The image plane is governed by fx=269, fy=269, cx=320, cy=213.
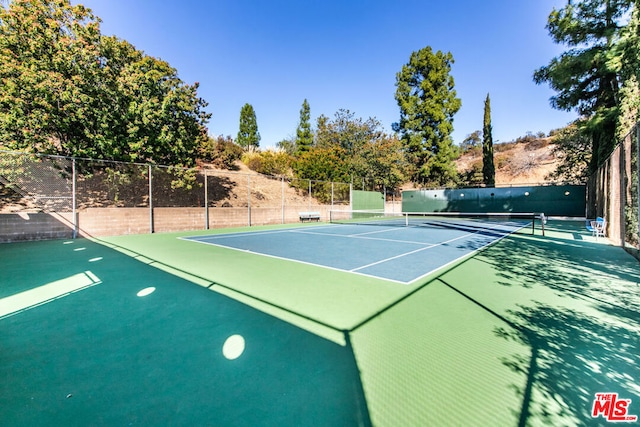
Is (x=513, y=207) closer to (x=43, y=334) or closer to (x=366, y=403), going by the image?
(x=366, y=403)

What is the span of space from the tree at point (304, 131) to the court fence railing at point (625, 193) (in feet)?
83.3

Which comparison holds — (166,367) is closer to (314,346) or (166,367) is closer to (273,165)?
(314,346)

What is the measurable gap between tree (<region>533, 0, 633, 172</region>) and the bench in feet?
46.6

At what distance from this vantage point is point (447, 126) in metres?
25.1

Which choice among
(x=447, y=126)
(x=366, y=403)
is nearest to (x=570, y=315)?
(x=366, y=403)

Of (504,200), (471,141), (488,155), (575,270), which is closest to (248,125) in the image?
(488,155)

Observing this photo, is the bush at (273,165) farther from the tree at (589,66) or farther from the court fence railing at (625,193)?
the court fence railing at (625,193)

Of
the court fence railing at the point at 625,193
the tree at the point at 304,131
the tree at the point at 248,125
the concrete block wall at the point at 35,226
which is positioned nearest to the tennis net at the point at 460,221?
the court fence railing at the point at 625,193

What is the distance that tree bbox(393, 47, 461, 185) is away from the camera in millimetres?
25312

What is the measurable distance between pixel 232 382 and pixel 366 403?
908mm

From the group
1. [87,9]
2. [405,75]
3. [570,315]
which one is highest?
[405,75]

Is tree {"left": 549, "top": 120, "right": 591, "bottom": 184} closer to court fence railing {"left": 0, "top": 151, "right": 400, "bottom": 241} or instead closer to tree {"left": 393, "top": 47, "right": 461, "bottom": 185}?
tree {"left": 393, "top": 47, "right": 461, "bottom": 185}

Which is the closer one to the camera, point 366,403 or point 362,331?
point 366,403

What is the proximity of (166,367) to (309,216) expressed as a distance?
15086mm
